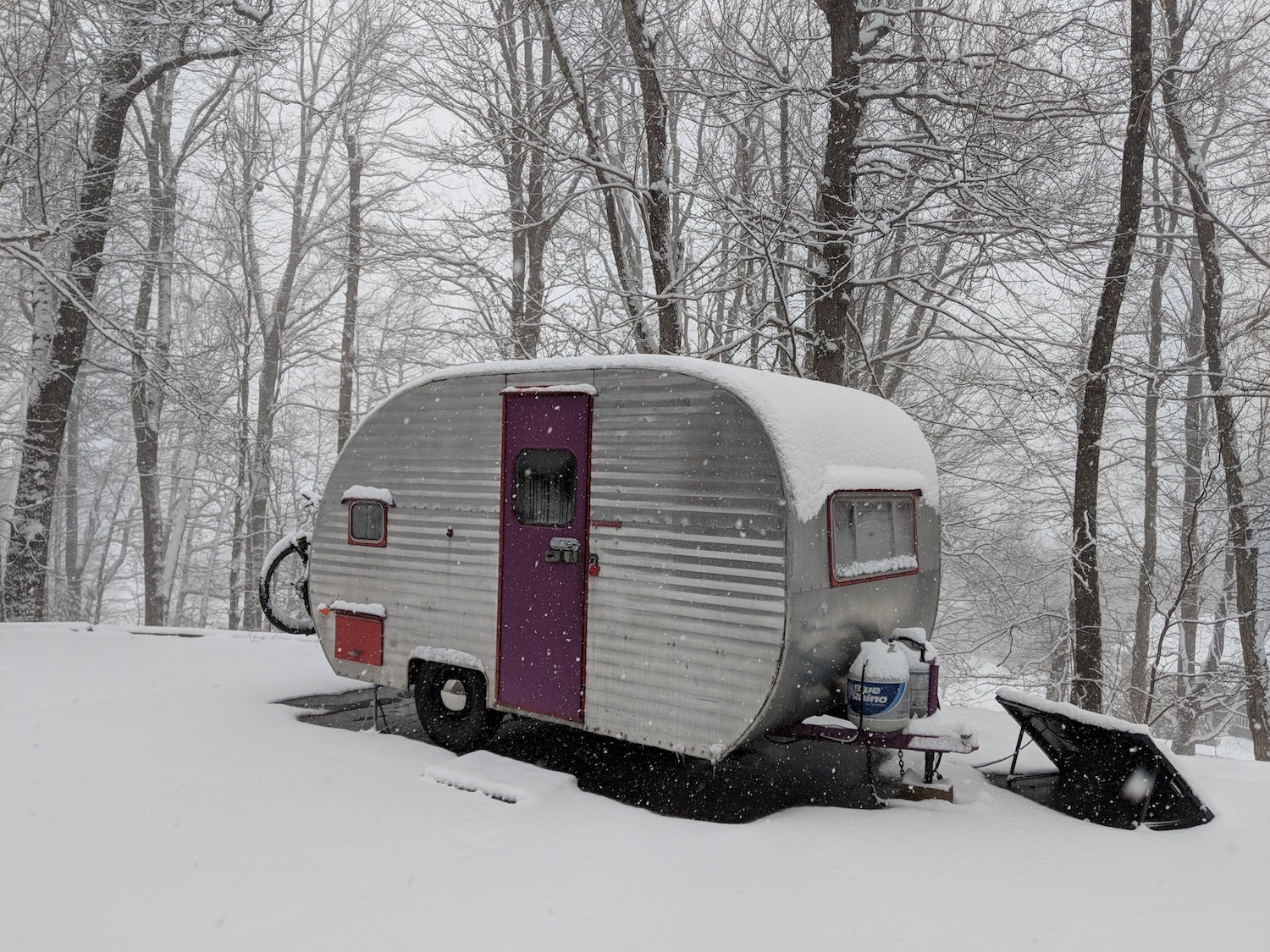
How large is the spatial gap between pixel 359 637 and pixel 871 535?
13.7 ft

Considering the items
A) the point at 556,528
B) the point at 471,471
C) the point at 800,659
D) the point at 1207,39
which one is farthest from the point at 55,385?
the point at 1207,39

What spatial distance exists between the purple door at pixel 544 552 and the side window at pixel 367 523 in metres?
1.32

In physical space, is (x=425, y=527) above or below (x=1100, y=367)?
below

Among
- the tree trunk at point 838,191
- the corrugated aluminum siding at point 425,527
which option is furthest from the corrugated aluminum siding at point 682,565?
the tree trunk at point 838,191

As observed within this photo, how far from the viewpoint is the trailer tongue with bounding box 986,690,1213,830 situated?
510 cm

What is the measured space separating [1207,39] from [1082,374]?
564cm

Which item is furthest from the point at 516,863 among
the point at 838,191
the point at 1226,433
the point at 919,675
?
the point at 1226,433

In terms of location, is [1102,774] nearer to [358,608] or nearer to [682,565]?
[682,565]

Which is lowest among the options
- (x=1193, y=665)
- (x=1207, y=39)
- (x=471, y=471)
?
(x=1193, y=665)

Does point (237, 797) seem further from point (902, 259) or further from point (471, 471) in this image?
point (902, 259)

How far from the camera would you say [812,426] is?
17.6ft

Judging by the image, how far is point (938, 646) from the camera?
49.6 ft

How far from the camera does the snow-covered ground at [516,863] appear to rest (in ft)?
12.0

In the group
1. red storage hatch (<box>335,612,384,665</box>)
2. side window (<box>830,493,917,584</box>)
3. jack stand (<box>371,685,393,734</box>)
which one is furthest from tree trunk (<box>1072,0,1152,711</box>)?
red storage hatch (<box>335,612,384,665</box>)
